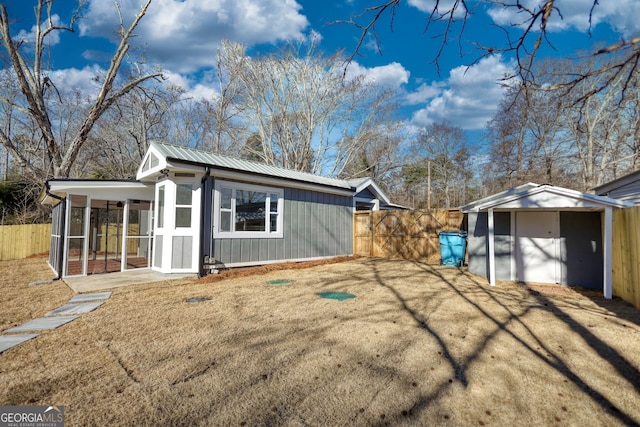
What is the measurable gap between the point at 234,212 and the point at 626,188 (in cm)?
953

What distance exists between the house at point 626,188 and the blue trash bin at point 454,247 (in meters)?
3.60

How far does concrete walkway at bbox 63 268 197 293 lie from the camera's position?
245 inches

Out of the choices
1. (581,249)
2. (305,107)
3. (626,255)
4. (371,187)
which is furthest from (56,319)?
(305,107)

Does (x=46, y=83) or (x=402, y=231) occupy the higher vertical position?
(x=46, y=83)

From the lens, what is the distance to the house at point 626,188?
270 inches

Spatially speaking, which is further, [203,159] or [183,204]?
[203,159]

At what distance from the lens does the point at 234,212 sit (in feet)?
26.6

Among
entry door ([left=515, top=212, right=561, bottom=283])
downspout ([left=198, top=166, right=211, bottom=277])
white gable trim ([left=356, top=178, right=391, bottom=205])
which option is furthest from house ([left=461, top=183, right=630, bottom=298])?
downspout ([left=198, top=166, right=211, bottom=277])

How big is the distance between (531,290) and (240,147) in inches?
778

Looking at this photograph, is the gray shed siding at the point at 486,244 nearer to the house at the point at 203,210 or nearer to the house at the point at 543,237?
the house at the point at 543,237

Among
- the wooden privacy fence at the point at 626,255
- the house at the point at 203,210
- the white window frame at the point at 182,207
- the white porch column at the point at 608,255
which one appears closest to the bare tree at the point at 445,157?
the house at the point at 203,210

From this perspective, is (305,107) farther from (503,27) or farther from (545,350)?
(545,350)

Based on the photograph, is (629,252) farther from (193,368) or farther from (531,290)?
(193,368)

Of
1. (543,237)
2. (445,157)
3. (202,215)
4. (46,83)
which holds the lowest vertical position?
(543,237)
